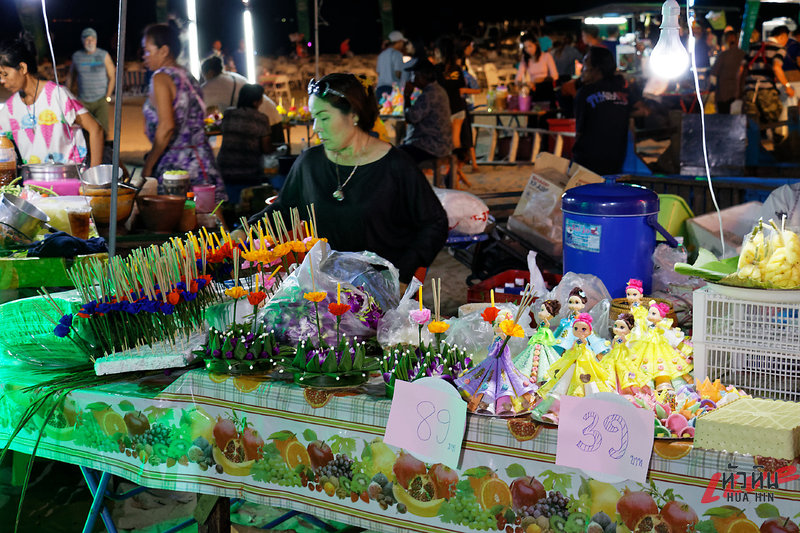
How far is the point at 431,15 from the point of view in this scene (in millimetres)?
24141

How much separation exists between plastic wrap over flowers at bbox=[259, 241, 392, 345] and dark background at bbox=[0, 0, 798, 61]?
1213 cm

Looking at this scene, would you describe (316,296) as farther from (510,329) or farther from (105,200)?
(105,200)

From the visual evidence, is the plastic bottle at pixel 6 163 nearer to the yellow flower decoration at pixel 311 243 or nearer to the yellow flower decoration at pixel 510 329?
the yellow flower decoration at pixel 311 243

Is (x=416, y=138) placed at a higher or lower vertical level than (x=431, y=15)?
lower

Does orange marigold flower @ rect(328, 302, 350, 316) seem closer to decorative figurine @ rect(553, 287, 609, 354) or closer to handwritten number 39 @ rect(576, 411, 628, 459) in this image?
decorative figurine @ rect(553, 287, 609, 354)

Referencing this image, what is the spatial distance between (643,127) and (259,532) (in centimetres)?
847

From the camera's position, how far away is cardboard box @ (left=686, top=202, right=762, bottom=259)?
387cm

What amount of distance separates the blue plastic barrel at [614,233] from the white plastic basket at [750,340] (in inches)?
38.8

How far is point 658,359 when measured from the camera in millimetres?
2094

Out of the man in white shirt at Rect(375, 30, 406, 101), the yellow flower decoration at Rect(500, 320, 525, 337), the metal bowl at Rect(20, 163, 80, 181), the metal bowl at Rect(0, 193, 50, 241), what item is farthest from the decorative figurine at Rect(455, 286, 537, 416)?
the man in white shirt at Rect(375, 30, 406, 101)

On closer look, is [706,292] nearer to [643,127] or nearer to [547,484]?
[547,484]

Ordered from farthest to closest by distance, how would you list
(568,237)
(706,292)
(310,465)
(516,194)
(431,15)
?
(431,15)
(516,194)
(568,237)
(310,465)
(706,292)

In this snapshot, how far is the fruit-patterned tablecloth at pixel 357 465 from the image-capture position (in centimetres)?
179

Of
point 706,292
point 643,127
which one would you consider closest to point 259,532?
point 706,292
